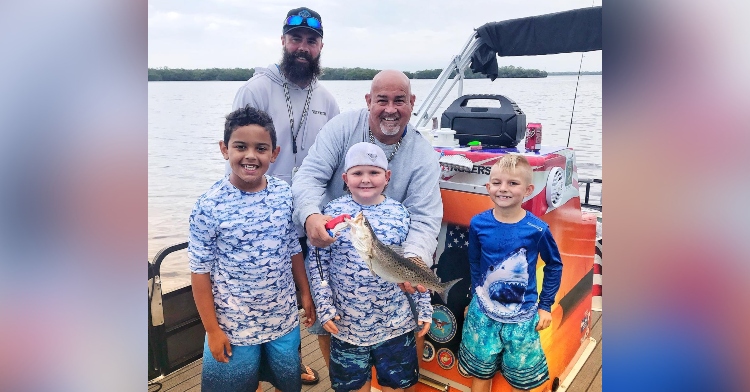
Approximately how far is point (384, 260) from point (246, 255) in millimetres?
641

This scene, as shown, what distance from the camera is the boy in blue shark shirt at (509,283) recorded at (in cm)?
225

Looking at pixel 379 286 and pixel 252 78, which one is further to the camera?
pixel 252 78

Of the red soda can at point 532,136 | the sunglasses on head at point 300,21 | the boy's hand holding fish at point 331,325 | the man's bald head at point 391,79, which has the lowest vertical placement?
the boy's hand holding fish at point 331,325

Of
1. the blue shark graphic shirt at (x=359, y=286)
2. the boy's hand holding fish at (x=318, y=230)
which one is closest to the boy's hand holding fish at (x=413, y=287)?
the blue shark graphic shirt at (x=359, y=286)

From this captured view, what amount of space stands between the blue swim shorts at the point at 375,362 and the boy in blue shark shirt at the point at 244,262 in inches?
9.4

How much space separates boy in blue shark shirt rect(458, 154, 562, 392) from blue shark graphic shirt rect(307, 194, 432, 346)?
0.41m

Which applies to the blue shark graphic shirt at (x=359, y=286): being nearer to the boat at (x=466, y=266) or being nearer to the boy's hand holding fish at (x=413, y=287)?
the boy's hand holding fish at (x=413, y=287)

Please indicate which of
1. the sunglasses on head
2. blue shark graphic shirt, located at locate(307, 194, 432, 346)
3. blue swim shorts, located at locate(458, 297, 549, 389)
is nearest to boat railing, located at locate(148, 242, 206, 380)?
blue shark graphic shirt, located at locate(307, 194, 432, 346)

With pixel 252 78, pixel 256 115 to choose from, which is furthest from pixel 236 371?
pixel 252 78

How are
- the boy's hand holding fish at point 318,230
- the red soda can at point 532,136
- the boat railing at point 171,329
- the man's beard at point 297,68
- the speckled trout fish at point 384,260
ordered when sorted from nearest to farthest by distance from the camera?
the speckled trout fish at point 384,260, the boy's hand holding fish at point 318,230, the red soda can at point 532,136, the man's beard at point 297,68, the boat railing at point 171,329
